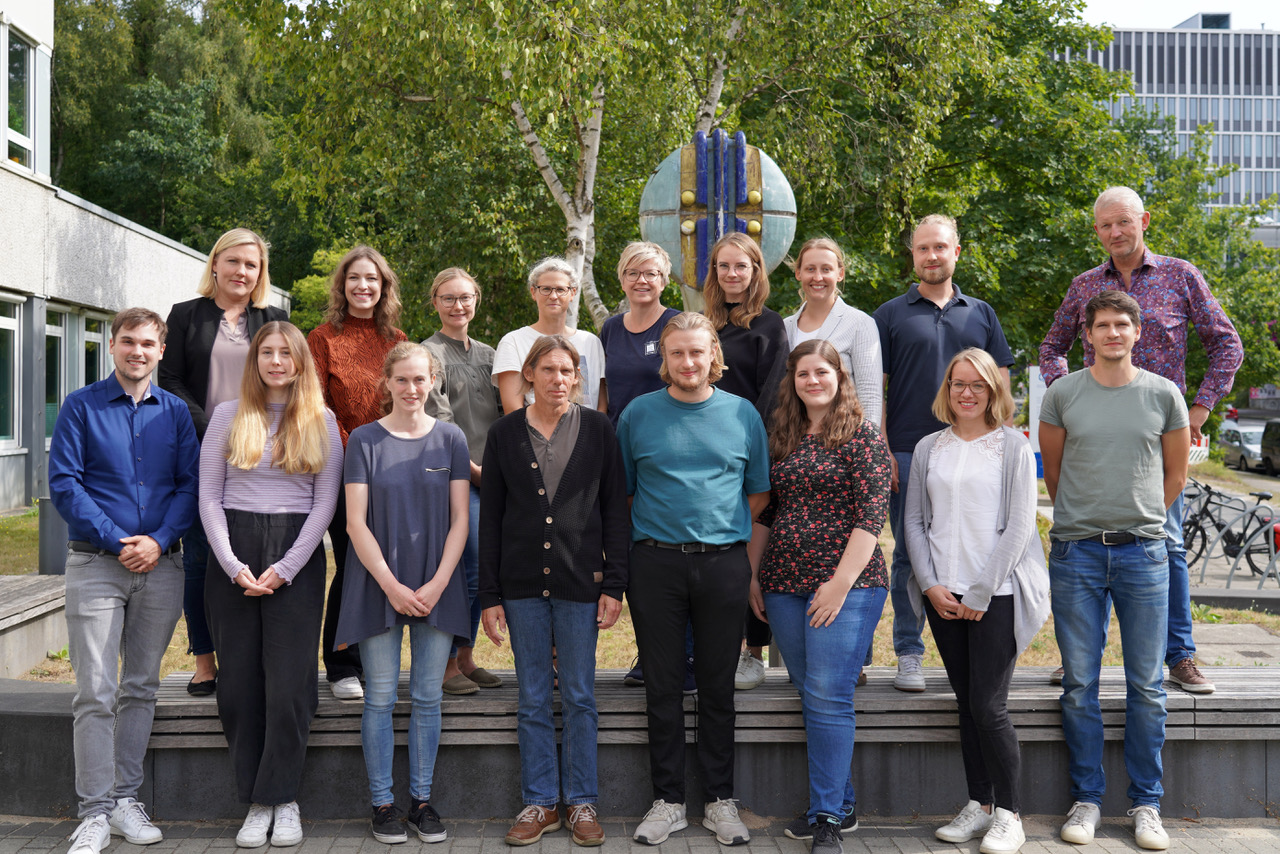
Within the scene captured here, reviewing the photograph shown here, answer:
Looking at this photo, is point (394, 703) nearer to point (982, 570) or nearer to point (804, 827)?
point (804, 827)

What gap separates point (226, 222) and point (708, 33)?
85.0 feet

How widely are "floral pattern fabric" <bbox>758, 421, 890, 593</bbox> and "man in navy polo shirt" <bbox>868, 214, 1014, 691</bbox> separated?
0.63 metres

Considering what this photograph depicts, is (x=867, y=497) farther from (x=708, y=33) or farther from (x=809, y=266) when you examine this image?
(x=708, y=33)

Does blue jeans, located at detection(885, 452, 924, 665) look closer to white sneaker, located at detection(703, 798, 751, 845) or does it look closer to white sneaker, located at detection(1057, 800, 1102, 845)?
A: white sneaker, located at detection(1057, 800, 1102, 845)

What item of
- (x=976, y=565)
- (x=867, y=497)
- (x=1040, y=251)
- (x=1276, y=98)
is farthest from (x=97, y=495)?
(x=1276, y=98)

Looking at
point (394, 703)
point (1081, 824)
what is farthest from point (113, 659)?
point (1081, 824)

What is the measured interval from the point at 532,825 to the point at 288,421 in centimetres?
187

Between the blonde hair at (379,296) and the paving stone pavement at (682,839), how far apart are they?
2.18 meters

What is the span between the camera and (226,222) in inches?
1419

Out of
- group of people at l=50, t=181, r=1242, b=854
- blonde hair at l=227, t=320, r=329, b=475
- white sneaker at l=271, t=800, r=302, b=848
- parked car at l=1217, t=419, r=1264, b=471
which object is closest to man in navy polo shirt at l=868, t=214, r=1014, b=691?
group of people at l=50, t=181, r=1242, b=854

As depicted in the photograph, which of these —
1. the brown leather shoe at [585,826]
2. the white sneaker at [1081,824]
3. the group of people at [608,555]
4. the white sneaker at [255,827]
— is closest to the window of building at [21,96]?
the group of people at [608,555]

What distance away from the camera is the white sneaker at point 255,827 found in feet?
13.8

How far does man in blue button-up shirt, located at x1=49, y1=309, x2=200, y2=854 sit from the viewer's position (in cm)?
414

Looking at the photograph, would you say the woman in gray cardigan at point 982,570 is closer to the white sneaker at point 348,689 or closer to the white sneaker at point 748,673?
the white sneaker at point 748,673
